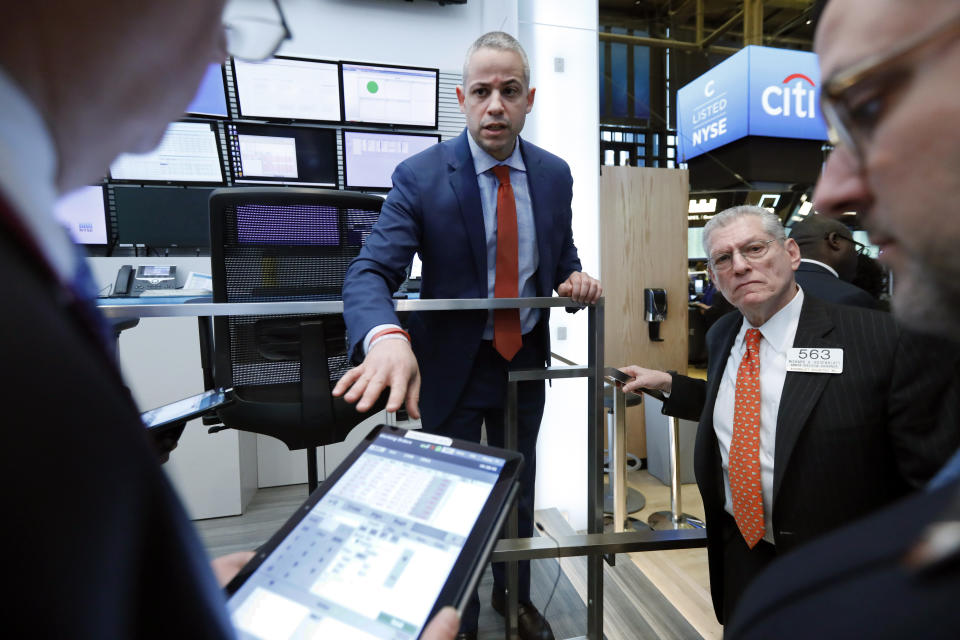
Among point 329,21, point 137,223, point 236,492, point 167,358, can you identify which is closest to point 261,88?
point 329,21

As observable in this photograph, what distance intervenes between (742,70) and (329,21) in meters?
3.32

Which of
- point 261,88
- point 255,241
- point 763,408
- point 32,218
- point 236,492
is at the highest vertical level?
point 261,88

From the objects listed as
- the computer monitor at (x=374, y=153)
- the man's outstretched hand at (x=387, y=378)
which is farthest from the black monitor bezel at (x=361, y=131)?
the man's outstretched hand at (x=387, y=378)

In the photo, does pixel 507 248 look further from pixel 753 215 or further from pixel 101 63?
pixel 101 63

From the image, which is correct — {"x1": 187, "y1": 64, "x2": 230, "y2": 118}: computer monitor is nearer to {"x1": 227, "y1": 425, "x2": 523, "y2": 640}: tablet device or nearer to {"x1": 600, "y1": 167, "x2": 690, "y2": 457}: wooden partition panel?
{"x1": 600, "y1": 167, "x2": 690, "y2": 457}: wooden partition panel

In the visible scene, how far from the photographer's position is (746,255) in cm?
150

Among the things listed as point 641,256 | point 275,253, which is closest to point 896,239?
point 275,253

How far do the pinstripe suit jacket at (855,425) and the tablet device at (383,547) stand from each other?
0.96 meters

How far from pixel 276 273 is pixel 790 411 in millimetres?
1480

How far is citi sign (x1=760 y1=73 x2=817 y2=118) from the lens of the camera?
4301 millimetres

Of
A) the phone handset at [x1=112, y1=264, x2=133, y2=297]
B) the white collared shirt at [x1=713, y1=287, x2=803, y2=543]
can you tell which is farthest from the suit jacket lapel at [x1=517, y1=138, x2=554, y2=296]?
the phone handset at [x1=112, y1=264, x2=133, y2=297]

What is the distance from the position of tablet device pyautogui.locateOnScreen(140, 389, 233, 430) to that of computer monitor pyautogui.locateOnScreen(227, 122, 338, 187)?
2527 mm

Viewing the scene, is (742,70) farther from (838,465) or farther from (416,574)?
(416,574)

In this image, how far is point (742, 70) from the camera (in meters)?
4.25
